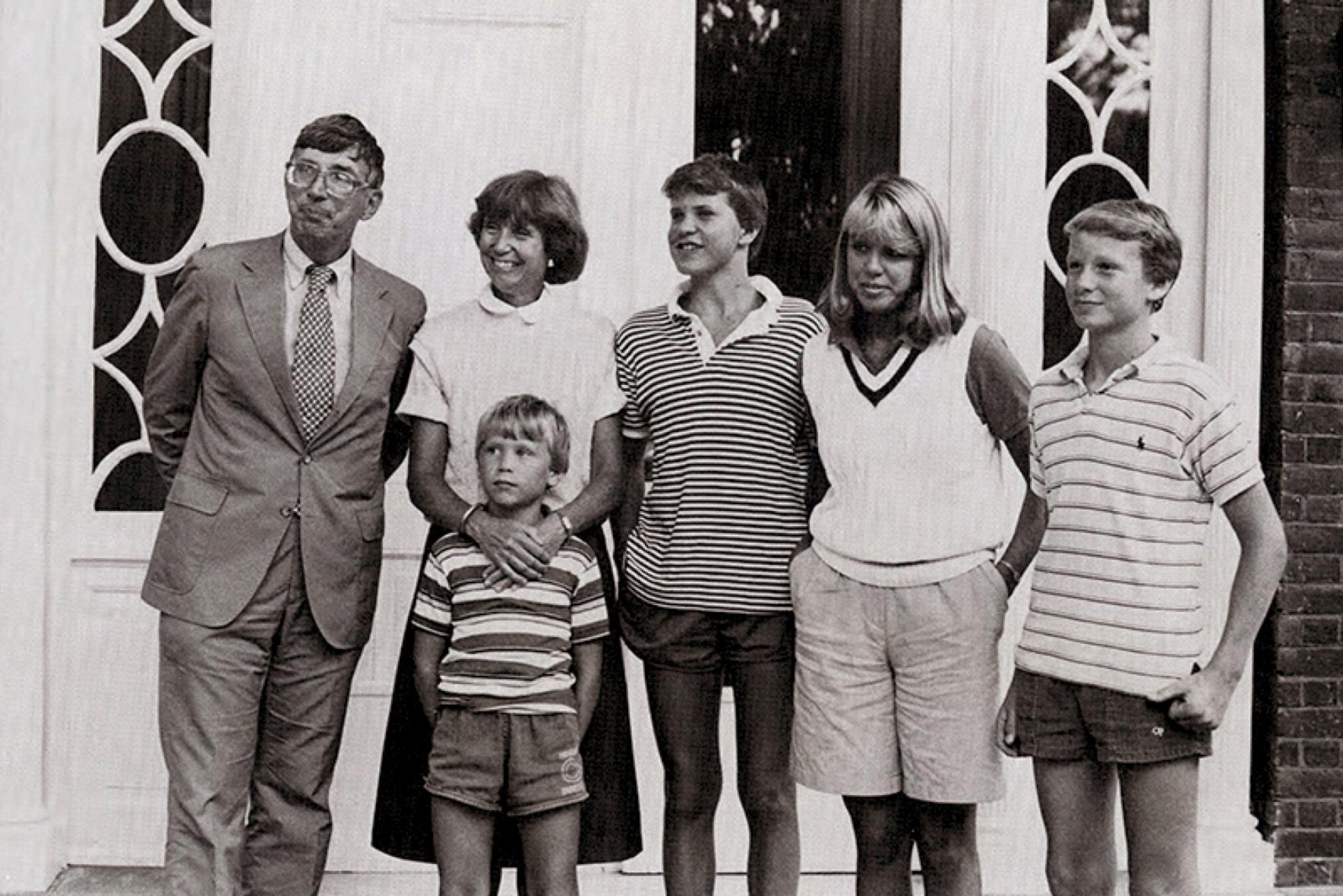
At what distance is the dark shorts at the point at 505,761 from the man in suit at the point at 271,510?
504 millimetres

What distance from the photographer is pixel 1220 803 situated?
4715 millimetres

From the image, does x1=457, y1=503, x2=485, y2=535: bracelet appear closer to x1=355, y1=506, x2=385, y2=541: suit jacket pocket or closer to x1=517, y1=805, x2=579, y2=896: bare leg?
x1=355, y1=506, x2=385, y2=541: suit jacket pocket

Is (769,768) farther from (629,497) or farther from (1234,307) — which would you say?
(1234,307)

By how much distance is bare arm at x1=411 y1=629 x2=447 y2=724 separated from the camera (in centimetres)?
343

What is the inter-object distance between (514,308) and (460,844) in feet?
3.95

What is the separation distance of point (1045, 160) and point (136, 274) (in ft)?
9.20

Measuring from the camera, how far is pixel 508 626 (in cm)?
336

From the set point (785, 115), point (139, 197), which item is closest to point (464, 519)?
point (139, 197)

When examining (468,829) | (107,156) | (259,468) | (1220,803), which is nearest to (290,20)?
(107,156)

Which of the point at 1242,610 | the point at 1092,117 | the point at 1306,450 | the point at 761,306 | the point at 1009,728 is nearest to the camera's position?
the point at 1242,610

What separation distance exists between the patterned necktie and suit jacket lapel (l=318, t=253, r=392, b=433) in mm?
31

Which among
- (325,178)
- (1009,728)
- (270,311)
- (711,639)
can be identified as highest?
(325,178)

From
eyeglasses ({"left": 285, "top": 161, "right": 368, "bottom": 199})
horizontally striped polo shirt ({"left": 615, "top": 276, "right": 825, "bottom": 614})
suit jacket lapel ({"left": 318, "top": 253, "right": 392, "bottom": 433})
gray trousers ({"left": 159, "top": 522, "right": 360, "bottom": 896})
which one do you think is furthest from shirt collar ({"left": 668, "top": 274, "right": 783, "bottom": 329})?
gray trousers ({"left": 159, "top": 522, "right": 360, "bottom": 896})

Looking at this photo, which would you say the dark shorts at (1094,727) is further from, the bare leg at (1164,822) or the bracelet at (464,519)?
the bracelet at (464,519)
